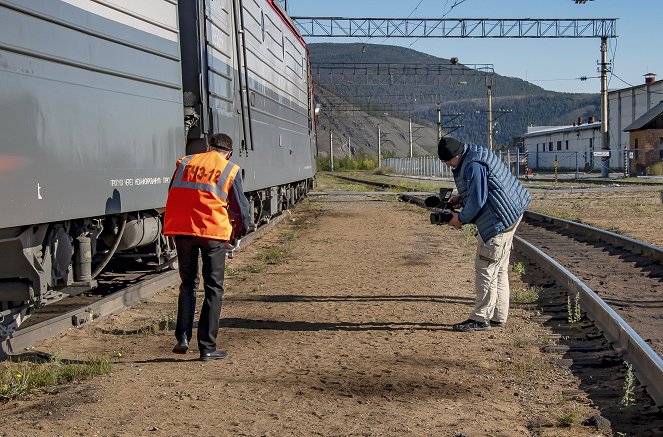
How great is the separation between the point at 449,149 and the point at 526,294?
2783 millimetres

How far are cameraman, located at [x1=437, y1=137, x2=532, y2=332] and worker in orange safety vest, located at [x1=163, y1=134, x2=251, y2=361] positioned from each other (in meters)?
1.99

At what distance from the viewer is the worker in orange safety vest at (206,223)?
700cm

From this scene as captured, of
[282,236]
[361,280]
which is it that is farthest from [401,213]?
[361,280]

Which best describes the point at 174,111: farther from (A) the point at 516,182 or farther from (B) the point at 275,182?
(B) the point at 275,182

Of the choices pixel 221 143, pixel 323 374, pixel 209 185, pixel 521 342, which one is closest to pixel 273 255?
pixel 521 342

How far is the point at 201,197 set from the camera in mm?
6996

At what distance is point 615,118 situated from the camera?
75.8 meters

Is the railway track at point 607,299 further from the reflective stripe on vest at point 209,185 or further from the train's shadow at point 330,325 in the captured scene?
the reflective stripe on vest at point 209,185

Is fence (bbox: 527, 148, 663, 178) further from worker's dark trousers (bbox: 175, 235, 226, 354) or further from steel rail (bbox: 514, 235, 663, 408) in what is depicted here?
worker's dark trousers (bbox: 175, 235, 226, 354)

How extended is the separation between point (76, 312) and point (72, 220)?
0.89 meters

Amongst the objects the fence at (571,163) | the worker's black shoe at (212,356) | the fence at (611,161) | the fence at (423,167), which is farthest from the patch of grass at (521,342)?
the fence at (423,167)

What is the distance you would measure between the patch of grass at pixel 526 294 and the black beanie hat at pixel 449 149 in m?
2.56

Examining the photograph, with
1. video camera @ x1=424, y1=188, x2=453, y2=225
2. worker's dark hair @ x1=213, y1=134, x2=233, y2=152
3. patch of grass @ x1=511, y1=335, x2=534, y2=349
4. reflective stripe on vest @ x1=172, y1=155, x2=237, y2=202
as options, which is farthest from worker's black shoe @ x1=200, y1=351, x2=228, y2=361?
patch of grass @ x1=511, y1=335, x2=534, y2=349

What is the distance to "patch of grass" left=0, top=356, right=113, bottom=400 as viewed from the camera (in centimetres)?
605
